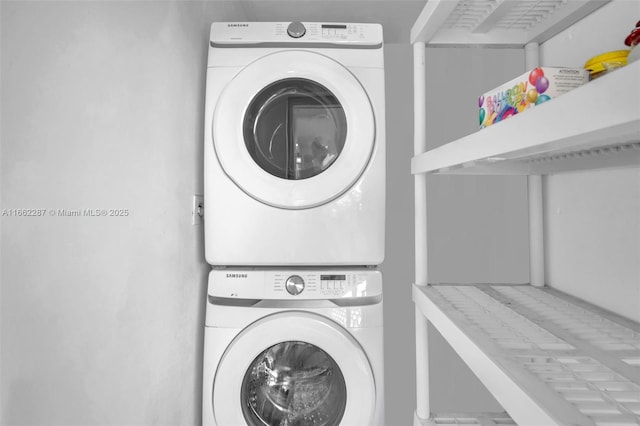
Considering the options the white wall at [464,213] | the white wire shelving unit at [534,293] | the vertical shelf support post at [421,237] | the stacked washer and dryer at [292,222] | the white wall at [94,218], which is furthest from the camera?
the white wall at [464,213]

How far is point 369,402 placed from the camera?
4.03 feet

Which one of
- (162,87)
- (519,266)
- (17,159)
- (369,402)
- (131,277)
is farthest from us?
(519,266)

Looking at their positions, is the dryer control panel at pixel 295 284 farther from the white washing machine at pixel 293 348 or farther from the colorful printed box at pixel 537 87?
the colorful printed box at pixel 537 87

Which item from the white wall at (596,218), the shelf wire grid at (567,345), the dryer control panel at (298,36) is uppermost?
the dryer control panel at (298,36)

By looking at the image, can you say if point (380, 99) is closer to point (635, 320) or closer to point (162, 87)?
point (162, 87)

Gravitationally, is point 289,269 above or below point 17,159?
below

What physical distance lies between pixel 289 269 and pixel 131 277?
547 mm

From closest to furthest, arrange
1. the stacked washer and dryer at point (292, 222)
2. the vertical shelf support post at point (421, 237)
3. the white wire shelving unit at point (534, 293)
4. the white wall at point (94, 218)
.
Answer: the white wire shelving unit at point (534, 293)
the white wall at point (94, 218)
the vertical shelf support post at point (421, 237)
the stacked washer and dryer at point (292, 222)

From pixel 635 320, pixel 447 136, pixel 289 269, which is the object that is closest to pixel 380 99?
pixel 447 136

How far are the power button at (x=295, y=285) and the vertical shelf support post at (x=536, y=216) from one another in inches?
32.5

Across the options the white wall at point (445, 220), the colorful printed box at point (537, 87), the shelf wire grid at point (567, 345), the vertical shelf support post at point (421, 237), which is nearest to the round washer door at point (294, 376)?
the vertical shelf support post at point (421, 237)

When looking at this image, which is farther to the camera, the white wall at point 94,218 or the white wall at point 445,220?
the white wall at point 445,220

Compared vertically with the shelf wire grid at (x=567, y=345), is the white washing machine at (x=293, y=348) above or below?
below

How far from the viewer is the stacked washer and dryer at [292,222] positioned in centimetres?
128
